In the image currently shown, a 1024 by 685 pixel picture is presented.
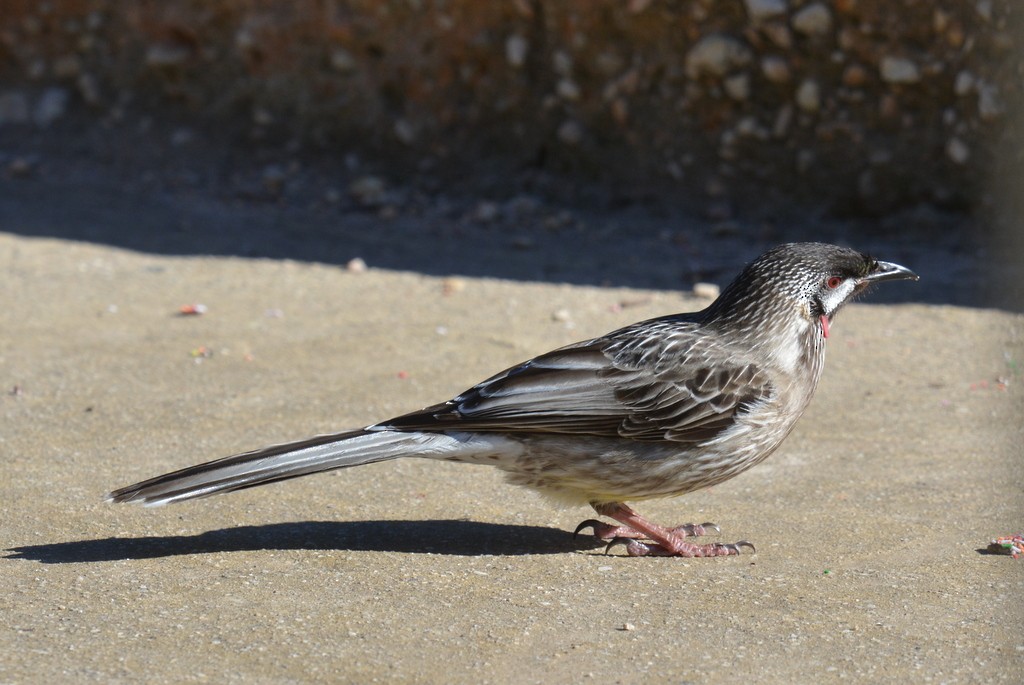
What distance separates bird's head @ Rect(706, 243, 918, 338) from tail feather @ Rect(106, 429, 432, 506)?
132cm

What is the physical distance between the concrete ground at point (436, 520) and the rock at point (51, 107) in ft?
11.8

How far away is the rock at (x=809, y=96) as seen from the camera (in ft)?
30.3

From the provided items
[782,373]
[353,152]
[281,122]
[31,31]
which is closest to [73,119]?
[31,31]

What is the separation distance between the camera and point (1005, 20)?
27.7 ft

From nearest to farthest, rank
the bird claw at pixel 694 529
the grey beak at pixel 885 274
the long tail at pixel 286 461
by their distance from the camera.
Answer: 1. the long tail at pixel 286 461
2. the bird claw at pixel 694 529
3. the grey beak at pixel 885 274

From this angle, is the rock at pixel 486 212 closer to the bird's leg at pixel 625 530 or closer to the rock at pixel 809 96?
the rock at pixel 809 96

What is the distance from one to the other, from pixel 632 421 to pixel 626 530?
21.9 inches

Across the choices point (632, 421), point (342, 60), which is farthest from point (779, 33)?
point (632, 421)

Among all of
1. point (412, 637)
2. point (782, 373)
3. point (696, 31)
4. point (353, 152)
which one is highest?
point (696, 31)

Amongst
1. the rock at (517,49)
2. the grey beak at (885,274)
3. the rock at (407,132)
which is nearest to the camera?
the grey beak at (885,274)

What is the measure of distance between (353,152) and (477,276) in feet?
8.91

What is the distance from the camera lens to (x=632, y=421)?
4.76m

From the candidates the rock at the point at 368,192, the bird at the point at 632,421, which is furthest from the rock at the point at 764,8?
the bird at the point at 632,421

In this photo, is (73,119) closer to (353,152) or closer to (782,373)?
(353,152)
